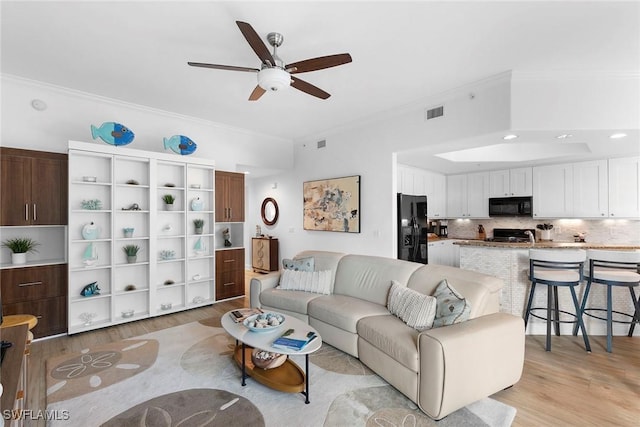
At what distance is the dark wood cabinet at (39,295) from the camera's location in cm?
322

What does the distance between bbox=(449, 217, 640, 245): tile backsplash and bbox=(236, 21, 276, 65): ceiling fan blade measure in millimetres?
6015

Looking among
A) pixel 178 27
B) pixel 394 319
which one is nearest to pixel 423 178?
pixel 394 319

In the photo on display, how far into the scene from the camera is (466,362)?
2.10 m

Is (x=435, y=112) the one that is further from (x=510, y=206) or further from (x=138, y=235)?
(x=138, y=235)

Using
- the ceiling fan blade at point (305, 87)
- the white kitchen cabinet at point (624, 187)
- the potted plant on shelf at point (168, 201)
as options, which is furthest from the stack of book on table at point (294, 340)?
the white kitchen cabinet at point (624, 187)

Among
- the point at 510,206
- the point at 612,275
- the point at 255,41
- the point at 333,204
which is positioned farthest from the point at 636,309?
the point at 255,41

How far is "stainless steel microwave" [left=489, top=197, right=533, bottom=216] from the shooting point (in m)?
5.71

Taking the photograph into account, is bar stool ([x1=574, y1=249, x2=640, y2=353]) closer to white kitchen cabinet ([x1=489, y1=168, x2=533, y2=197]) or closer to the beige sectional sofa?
the beige sectional sofa

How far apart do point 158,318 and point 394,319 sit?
10.9 feet

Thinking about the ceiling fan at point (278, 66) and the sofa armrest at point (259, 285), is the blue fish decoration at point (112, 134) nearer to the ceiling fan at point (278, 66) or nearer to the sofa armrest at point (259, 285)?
the ceiling fan at point (278, 66)

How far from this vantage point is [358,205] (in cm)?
496

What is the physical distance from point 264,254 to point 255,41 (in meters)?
5.19

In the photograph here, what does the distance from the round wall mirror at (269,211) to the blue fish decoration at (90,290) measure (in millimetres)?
3607

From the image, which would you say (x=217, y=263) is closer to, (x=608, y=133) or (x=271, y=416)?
(x=271, y=416)
